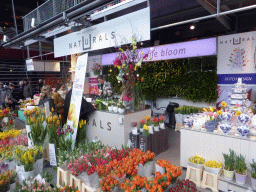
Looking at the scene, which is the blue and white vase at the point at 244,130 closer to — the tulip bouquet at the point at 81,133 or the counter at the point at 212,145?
the counter at the point at 212,145

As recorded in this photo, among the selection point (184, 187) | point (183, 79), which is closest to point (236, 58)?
point (183, 79)

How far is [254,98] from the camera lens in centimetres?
503

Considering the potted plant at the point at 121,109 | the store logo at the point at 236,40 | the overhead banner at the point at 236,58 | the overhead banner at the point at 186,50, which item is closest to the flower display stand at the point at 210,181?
the potted plant at the point at 121,109

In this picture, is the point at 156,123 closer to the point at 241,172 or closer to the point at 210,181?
the point at 210,181

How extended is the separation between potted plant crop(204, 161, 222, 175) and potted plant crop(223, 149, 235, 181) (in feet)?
0.29

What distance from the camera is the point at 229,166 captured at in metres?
2.36

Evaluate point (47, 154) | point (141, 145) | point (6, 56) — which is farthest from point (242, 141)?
point (6, 56)

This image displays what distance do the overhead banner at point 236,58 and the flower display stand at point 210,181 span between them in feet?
12.4

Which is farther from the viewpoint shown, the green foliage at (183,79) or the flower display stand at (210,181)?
the green foliage at (183,79)

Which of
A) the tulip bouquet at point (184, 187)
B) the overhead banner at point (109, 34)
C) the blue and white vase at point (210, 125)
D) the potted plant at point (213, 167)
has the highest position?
the overhead banner at point (109, 34)

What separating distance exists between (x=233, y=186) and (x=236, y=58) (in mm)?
4127

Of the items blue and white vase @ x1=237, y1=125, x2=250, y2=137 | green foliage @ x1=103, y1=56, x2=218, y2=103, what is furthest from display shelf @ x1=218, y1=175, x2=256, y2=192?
green foliage @ x1=103, y1=56, x2=218, y2=103

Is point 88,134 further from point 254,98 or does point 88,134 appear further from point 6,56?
point 6,56

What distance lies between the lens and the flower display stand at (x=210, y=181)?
7.97 ft
